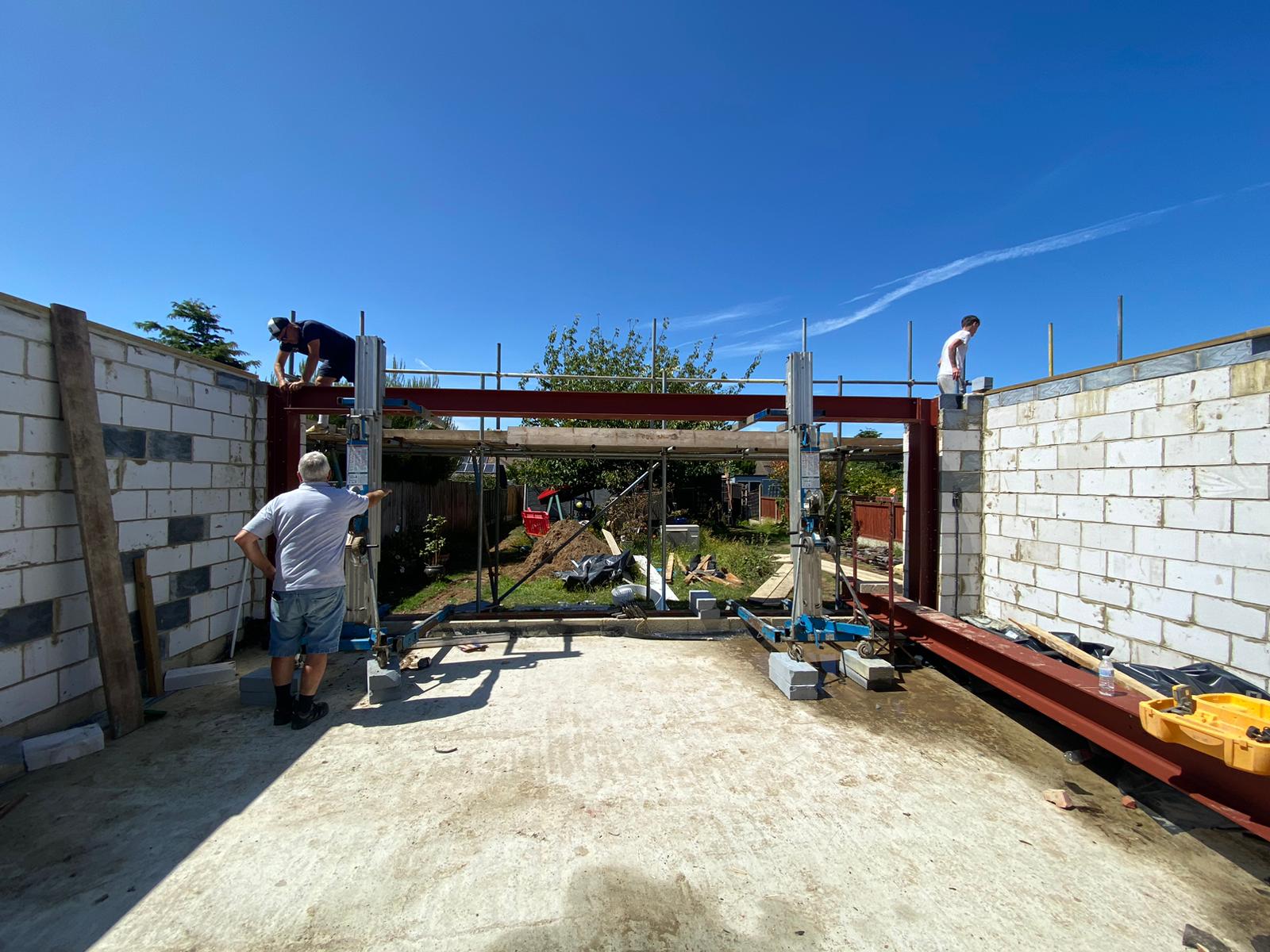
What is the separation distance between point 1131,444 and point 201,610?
28.4 ft

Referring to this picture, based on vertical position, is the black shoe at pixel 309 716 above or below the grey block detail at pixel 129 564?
below

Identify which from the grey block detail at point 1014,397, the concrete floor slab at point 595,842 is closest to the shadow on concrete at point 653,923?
the concrete floor slab at point 595,842

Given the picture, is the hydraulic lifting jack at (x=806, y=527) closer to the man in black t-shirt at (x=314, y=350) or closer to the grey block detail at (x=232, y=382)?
the man in black t-shirt at (x=314, y=350)

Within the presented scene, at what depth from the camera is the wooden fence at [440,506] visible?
11.9m

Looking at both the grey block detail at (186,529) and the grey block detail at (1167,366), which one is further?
the grey block detail at (186,529)

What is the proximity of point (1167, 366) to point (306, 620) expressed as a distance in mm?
7131

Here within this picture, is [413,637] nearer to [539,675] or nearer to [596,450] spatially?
[539,675]

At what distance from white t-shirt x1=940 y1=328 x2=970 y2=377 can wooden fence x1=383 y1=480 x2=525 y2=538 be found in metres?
9.57

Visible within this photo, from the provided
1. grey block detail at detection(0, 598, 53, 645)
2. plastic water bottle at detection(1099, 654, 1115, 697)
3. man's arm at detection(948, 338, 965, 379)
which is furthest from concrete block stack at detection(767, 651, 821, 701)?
grey block detail at detection(0, 598, 53, 645)

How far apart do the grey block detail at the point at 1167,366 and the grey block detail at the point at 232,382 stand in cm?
860

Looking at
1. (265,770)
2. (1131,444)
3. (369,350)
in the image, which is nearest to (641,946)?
(265,770)

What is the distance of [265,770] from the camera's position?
338cm

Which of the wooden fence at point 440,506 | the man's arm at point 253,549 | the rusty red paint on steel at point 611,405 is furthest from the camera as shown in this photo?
the wooden fence at point 440,506

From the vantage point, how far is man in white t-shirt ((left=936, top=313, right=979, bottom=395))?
6.49 meters
